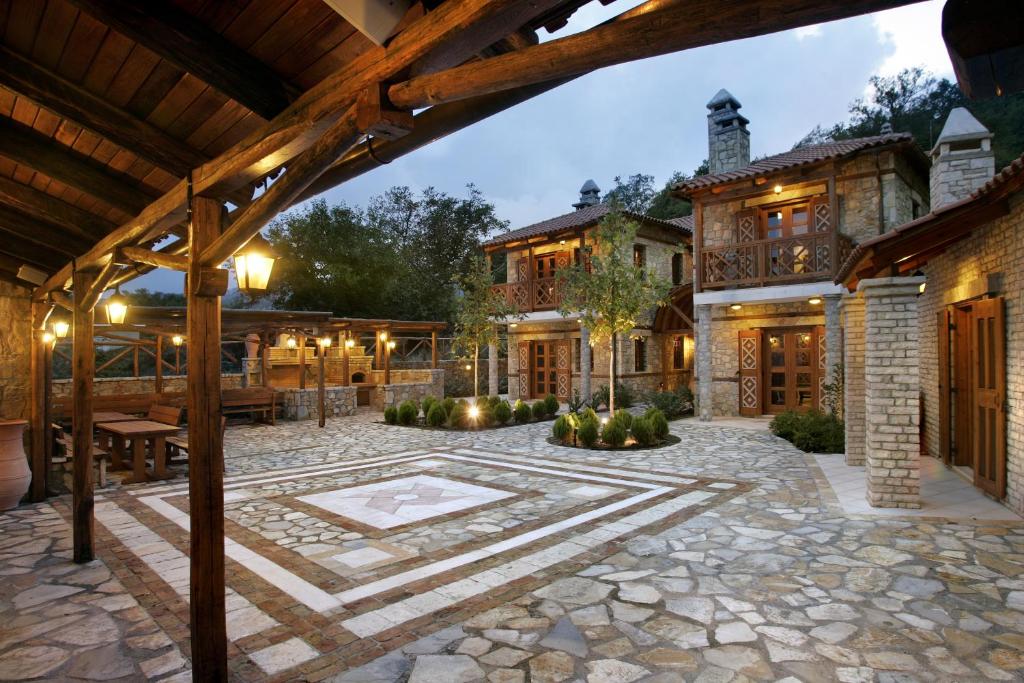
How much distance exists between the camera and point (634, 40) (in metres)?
1.61

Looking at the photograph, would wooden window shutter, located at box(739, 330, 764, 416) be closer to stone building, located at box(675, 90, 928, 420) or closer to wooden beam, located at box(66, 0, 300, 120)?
stone building, located at box(675, 90, 928, 420)

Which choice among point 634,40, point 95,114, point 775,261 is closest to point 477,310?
point 775,261

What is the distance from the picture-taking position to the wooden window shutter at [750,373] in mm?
13516

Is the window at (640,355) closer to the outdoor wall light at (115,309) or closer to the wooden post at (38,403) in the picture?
the outdoor wall light at (115,309)

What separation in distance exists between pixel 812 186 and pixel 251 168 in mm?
12714

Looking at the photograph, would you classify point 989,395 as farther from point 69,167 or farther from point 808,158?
point 69,167

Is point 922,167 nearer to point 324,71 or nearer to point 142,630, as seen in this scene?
point 324,71

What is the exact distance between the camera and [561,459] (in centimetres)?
891

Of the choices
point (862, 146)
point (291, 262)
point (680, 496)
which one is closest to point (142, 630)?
point (680, 496)

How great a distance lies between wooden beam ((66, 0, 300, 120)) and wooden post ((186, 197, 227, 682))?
927 mm

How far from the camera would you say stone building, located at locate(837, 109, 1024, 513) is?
211 inches

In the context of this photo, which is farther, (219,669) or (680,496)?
(680,496)

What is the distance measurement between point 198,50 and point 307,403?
1352 cm

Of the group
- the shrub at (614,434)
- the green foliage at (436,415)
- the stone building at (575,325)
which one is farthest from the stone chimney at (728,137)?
the green foliage at (436,415)
